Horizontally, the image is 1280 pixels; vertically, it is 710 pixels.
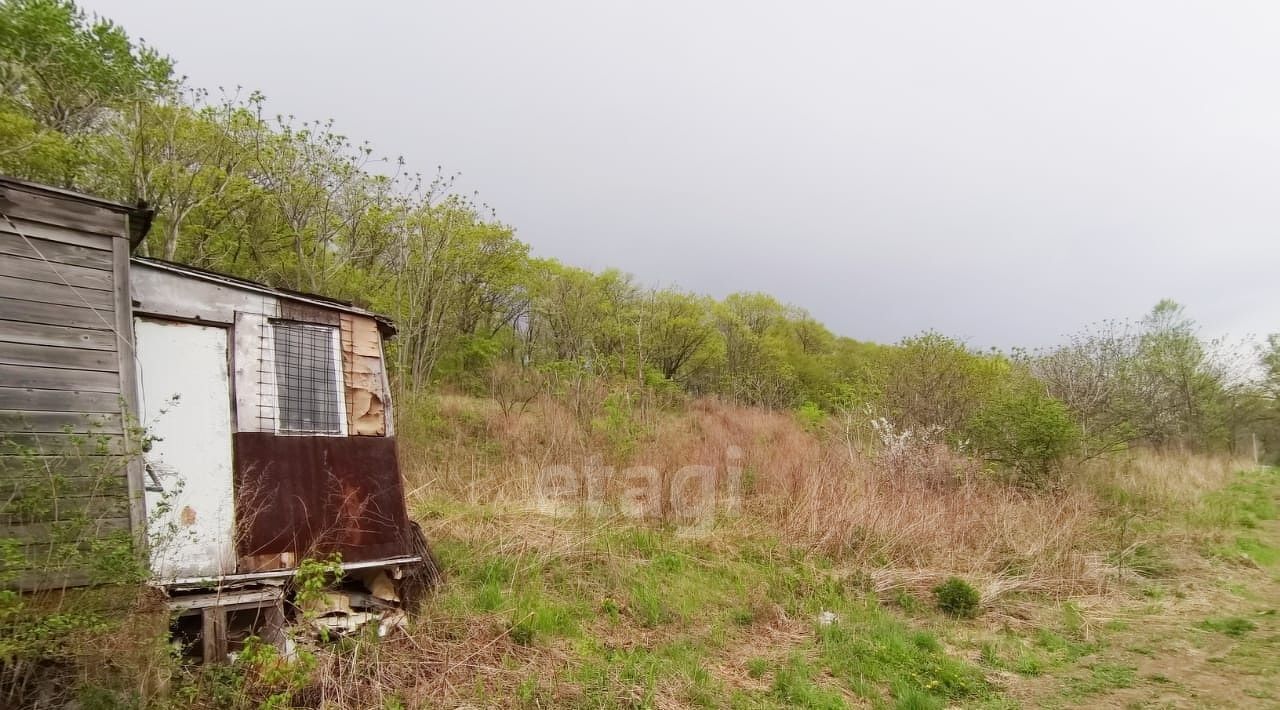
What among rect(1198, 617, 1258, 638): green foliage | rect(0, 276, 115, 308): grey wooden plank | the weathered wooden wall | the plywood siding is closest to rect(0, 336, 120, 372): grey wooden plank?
the weathered wooden wall

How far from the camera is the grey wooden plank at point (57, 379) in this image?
3.45m

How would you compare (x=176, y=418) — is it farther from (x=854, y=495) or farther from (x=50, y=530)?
(x=854, y=495)

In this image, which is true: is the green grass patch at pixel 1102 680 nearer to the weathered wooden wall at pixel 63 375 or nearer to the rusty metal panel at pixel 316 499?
the rusty metal panel at pixel 316 499

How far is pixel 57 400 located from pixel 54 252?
979 millimetres

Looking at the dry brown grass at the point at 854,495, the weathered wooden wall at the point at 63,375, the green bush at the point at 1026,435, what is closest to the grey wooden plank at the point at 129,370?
the weathered wooden wall at the point at 63,375

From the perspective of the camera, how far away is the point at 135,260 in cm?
422

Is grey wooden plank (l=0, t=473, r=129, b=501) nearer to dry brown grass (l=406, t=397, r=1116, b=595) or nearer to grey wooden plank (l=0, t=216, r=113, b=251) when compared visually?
grey wooden plank (l=0, t=216, r=113, b=251)

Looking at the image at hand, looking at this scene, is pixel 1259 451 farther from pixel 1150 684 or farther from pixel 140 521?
pixel 140 521

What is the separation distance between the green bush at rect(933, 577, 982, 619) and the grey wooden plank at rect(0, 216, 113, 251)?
25.3 ft

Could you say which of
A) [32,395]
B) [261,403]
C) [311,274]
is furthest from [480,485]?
[311,274]

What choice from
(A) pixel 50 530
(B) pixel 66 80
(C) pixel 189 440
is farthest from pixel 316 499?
(B) pixel 66 80

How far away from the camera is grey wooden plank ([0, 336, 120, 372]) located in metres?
3.48

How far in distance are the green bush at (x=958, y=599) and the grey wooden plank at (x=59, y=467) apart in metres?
6.87

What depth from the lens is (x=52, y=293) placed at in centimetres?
368
